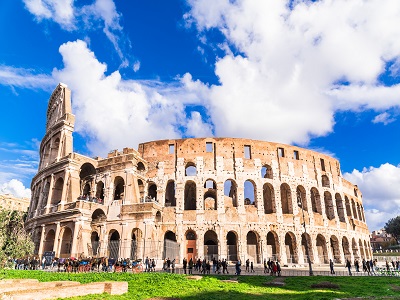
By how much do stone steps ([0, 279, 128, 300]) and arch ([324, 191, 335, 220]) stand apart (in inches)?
1196

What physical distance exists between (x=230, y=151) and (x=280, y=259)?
39.3 feet

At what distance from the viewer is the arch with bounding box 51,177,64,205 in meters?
31.7

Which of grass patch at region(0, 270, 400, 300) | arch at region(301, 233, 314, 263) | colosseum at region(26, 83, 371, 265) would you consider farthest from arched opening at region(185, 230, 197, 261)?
grass patch at region(0, 270, 400, 300)

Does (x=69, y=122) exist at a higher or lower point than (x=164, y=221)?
higher

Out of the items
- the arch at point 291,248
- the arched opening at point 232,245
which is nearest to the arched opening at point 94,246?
the arched opening at point 232,245

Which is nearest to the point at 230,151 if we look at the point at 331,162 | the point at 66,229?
the point at 331,162

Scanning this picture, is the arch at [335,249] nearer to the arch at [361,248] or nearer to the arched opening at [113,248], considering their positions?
the arch at [361,248]

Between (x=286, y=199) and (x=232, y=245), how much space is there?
29.3 feet

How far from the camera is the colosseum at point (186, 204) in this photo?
28.2 m

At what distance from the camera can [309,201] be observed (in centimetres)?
3453

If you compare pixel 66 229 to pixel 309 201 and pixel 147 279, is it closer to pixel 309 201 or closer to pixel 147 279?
pixel 147 279

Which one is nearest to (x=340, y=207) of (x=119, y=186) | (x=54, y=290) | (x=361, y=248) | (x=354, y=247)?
(x=354, y=247)

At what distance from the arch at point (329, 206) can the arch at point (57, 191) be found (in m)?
30.7

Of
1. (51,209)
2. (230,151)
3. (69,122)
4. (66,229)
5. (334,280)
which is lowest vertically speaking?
(334,280)
